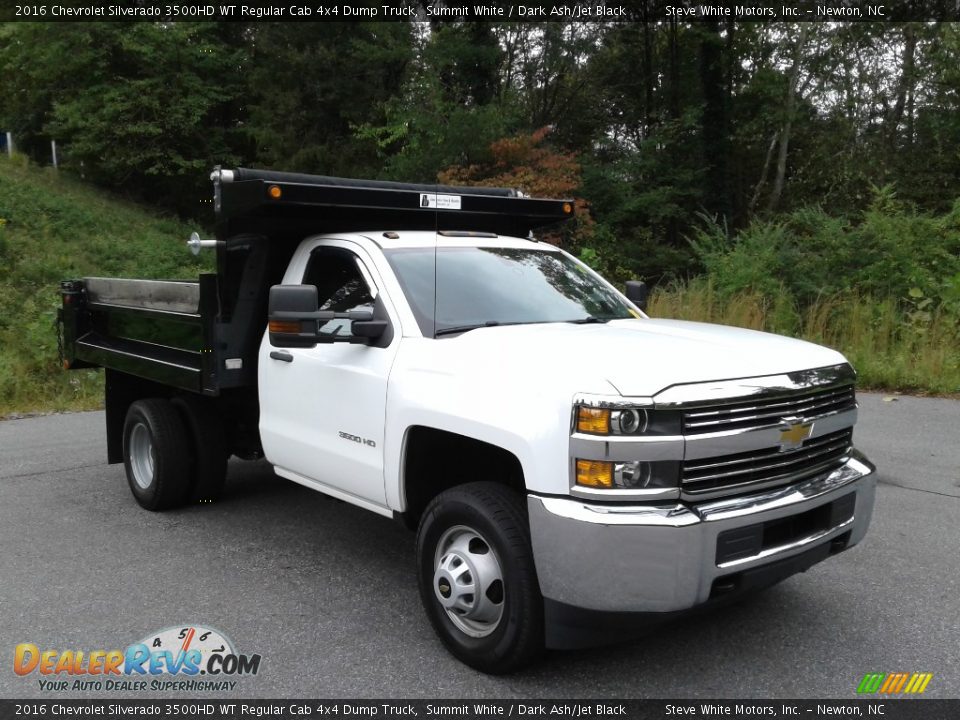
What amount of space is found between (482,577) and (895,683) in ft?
5.80

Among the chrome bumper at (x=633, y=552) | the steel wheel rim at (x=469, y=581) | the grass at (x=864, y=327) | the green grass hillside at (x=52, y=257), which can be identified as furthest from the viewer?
the green grass hillside at (x=52, y=257)

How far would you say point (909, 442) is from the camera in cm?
792

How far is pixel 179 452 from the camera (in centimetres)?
598

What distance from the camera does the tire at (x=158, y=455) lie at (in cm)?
596

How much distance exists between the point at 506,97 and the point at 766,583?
69.7 ft

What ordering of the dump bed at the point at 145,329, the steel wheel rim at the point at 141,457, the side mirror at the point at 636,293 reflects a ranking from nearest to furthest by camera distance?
the dump bed at the point at 145,329
the side mirror at the point at 636,293
the steel wheel rim at the point at 141,457

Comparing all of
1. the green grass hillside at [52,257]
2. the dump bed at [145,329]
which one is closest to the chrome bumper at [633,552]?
the dump bed at [145,329]

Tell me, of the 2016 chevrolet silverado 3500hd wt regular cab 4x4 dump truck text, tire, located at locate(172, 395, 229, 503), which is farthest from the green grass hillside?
the 2016 chevrolet silverado 3500hd wt regular cab 4x4 dump truck text

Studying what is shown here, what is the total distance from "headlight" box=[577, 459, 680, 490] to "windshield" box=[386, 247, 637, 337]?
4.18ft

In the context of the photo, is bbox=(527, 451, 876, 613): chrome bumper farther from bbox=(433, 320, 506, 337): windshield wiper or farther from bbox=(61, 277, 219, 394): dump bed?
bbox=(61, 277, 219, 394): dump bed

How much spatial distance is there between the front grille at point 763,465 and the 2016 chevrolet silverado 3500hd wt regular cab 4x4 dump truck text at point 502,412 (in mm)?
12

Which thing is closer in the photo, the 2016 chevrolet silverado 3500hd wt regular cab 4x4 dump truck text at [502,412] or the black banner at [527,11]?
the 2016 chevrolet silverado 3500hd wt regular cab 4x4 dump truck text at [502,412]

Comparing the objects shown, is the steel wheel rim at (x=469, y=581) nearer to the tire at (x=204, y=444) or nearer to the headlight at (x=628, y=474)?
the headlight at (x=628, y=474)

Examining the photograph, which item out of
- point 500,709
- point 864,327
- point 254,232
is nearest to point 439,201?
point 254,232
